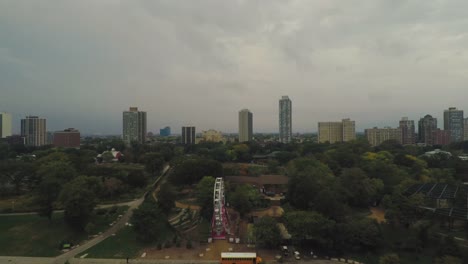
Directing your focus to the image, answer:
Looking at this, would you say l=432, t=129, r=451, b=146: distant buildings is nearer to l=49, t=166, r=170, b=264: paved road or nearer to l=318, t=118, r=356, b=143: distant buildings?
l=318, t=118, r=356, b=143: distant buildings

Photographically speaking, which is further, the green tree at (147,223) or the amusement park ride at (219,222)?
the amusement park ride at (219,222)

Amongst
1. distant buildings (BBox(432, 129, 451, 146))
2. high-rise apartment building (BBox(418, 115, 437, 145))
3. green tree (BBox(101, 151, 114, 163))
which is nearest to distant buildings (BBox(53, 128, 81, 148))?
green tree (BBox(101, 151, 114, 163))

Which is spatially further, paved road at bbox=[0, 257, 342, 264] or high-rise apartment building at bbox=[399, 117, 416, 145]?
high-rise apartment building at bbox=[399, 117, 416, 145]

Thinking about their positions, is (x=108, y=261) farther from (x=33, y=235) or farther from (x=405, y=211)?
(x=405, y=211)

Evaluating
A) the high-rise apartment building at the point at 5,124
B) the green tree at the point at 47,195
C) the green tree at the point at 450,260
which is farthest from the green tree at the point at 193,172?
the high-rise apartment building at the point at 5,124

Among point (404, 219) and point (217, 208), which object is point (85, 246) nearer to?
point (217, 208)

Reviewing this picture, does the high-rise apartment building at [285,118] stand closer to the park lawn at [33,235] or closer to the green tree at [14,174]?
the green tree at [14,174]
